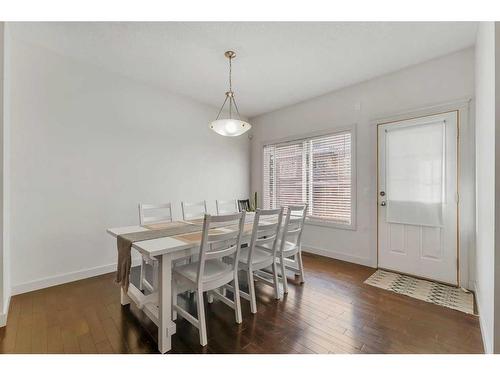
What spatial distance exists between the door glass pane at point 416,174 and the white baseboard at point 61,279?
377cm

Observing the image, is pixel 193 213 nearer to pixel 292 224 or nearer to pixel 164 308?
pixel 292 224

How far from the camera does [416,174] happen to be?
2797mm

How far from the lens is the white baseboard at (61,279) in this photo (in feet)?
7.79

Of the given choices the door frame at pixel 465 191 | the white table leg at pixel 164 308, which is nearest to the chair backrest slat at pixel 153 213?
the white table leg at pixel 164 308

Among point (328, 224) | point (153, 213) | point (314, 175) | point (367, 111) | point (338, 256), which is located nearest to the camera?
point (367, 111)

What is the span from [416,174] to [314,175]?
1444 mm

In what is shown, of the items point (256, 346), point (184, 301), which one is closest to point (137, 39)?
point (184, 301)

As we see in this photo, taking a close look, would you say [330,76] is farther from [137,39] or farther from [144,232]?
[144,232]

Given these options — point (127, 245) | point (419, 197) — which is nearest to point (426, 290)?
point (419, 197)

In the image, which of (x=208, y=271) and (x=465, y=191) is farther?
(x=465, y=191)

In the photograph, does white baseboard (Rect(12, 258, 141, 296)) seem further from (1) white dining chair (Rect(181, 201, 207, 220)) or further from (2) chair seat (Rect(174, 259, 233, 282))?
(2) chair seat (Rect(174, 259, 233, 282))

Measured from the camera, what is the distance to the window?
3.50 meters

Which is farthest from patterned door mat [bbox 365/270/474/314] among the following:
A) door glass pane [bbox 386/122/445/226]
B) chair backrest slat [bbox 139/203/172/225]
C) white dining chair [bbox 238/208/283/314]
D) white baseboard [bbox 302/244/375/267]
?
chair backrest slat [bbox 139/203/172/225]
